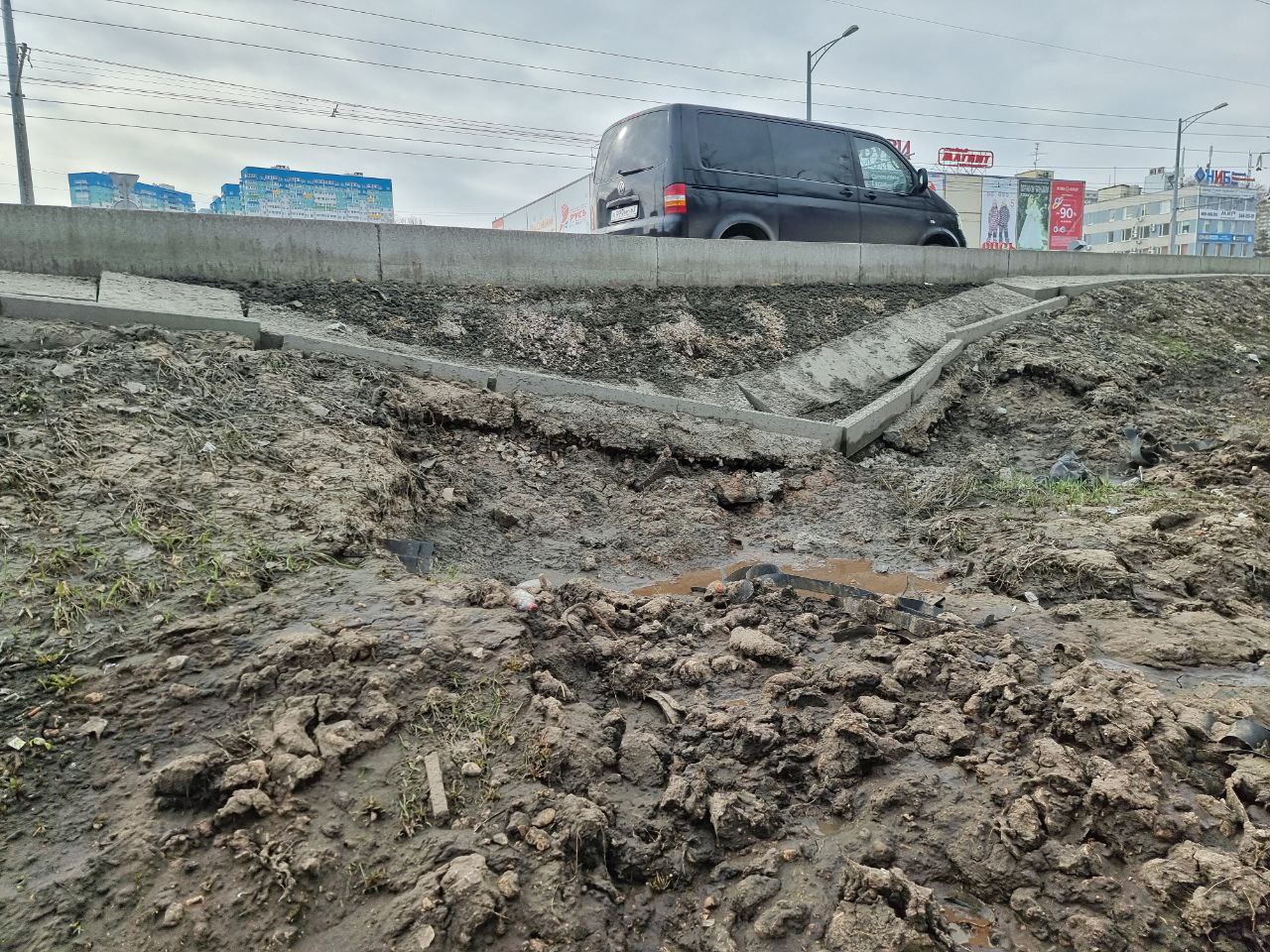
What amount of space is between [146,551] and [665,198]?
6657mm

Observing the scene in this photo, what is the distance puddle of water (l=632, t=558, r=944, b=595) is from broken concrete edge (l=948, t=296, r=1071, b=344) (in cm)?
492

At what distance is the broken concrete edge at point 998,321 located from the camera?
909cm

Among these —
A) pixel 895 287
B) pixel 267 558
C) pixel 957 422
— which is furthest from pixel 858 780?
pixel 895 287

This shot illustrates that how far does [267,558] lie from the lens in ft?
11.6

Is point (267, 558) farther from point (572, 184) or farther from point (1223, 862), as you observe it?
point (572, 184)

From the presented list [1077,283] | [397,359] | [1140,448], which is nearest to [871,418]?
[1140,448]

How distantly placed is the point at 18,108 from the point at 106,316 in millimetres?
14346

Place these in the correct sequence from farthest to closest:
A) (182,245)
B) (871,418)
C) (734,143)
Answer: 1. (734,143)
2. (871,418)
3. (182,245)

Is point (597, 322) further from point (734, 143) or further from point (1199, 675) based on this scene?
point (1199, 675)

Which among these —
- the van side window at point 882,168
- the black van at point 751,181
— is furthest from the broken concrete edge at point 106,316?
the van side window at point 882,168

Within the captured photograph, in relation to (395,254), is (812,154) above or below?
above

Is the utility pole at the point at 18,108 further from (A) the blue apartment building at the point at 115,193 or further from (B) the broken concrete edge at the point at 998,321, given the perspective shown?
(B) the broken concrete edge at the point at 998,321

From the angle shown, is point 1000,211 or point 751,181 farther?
point 1000,211

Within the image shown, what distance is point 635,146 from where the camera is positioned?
8875 millimetres
